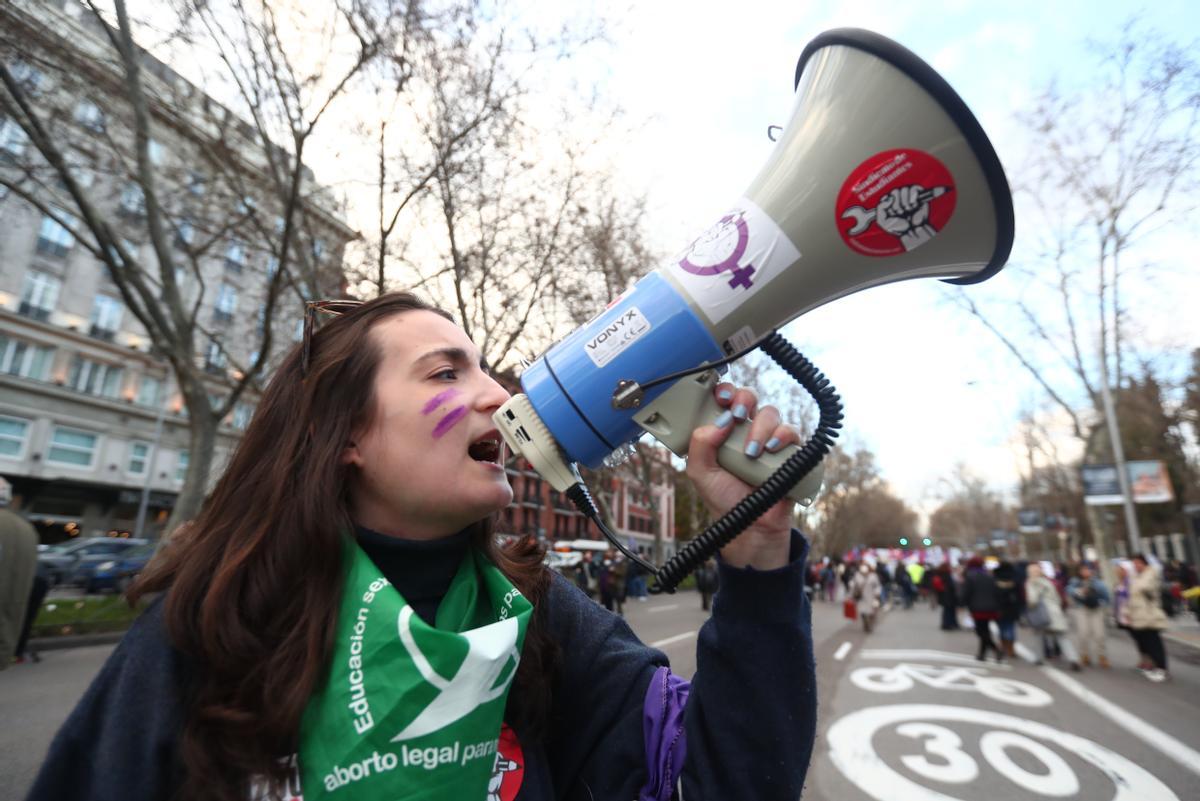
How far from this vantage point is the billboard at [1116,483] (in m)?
17.3

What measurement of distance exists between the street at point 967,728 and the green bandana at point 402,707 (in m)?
3.58

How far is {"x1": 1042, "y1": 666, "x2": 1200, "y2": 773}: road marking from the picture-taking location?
438 cm

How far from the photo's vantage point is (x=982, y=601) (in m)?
8.68

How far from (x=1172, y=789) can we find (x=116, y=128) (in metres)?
14.3


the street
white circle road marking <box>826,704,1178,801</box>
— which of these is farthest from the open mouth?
white circle road marking <box>826,704,1178,801</box>

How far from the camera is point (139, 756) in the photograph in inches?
34.6

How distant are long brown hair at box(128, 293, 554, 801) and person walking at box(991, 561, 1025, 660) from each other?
988 cm

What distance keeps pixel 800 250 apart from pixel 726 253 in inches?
5.2

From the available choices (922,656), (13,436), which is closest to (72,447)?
(13,436)

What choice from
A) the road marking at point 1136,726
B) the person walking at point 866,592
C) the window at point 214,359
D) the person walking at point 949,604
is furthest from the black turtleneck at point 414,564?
the person walking at point 949,604

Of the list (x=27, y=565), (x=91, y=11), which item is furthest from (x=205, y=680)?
(x=91, y=11)

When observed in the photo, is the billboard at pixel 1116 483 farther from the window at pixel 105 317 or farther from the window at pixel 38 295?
the window at pixel 38 295

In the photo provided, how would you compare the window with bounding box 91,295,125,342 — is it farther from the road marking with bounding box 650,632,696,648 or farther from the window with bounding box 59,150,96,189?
the road marking with bounding box 650,632,696,648

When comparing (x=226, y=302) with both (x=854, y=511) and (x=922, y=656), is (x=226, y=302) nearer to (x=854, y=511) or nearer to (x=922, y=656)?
(x=922, y=656)
